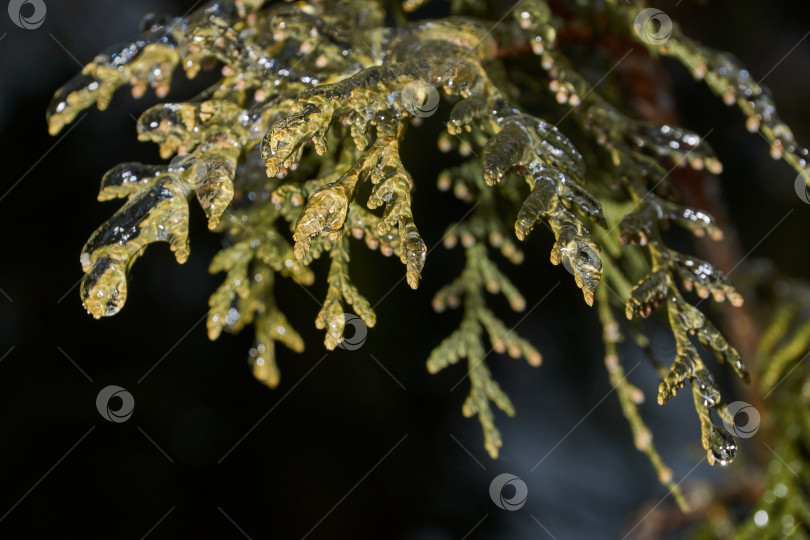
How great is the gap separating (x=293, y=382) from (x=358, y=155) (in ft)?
3.18

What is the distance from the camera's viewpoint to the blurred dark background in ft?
4.97

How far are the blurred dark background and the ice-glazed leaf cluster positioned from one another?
1.97 ft

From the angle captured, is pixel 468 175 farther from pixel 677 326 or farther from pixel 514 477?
pixel 514 477

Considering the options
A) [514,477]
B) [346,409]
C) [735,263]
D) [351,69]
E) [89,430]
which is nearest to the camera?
A: [351,69]

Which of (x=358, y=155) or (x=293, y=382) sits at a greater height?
(x=358, y=155)

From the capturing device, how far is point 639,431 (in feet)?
3.67

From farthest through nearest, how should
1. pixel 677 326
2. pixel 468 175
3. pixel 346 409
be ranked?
1. pixel 346 409
2. pixel 468 175
3. pixel 677 326

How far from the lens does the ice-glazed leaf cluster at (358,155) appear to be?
684 millimetres

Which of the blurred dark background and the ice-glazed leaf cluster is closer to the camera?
the ice-glazed leaf cluster

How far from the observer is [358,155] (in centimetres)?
90

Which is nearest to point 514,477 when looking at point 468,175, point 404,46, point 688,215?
point 468,175

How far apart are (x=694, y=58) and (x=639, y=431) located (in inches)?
23.1

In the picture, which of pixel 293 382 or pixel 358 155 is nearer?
pixel 358 155

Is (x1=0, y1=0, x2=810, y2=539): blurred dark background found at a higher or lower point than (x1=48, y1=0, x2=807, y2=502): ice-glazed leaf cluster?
lower
